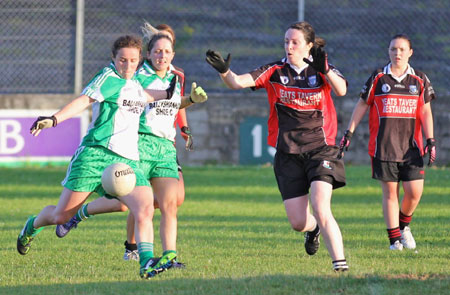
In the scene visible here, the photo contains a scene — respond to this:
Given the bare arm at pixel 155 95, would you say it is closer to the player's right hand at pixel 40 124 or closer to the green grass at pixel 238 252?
the player's right hand at pixel 40 124

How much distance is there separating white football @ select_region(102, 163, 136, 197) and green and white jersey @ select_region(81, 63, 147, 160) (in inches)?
9.6

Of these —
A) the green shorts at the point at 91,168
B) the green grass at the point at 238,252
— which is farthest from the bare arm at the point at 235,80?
the green grass at the point at 238,252

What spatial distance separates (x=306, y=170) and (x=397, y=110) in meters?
1.89

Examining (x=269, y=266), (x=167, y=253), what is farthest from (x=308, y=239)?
(x=167, y=253)

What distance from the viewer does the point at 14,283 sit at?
6.43 metres

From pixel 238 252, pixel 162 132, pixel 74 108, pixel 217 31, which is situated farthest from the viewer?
pixel 217 31

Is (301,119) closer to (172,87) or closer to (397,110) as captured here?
(172,87)

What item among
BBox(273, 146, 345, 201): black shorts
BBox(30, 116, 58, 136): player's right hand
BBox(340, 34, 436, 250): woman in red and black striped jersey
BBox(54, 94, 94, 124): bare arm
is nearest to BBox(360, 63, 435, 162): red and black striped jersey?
BBox(340, 34, 436, 250): woman in red and black striped jersey

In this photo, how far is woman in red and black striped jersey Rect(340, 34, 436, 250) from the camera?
8.51 m

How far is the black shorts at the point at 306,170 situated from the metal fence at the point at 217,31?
10.8m

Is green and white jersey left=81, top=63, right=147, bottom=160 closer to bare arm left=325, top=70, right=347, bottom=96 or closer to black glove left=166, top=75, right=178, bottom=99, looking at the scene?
black glove left=166, top=75, right=178, bottom=99

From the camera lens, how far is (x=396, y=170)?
8.54 metres

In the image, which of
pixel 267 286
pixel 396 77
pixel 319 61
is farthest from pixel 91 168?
pixel 396 77

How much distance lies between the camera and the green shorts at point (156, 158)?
7.16 meters
